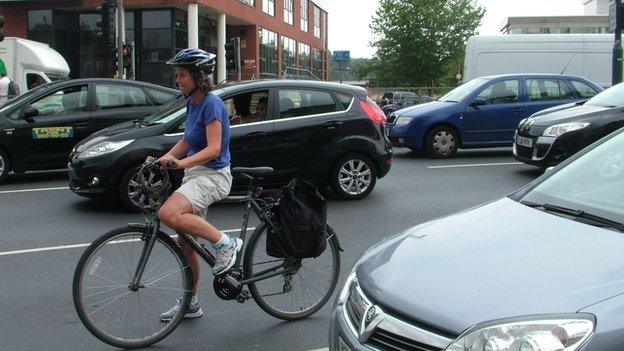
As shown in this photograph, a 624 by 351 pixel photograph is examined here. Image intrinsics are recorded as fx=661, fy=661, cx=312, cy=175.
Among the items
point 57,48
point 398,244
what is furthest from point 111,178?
point 57,48

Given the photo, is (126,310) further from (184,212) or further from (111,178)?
(111,178)

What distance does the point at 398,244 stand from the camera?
316 cm

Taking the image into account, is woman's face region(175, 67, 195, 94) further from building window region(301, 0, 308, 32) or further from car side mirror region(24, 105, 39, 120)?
building window region(301, 0, 308, 32)

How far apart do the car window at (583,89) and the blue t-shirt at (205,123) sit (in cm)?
1143

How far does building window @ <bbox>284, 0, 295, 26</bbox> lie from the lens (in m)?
47.8

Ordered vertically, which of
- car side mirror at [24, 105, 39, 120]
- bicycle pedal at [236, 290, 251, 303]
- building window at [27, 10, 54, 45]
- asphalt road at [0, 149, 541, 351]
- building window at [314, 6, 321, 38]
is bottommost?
asphalt road at [0, 149, 541, 351]

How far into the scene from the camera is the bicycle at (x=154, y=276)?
398 centimetres

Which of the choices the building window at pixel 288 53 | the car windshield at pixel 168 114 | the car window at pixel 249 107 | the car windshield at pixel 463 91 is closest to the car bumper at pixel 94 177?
the car windshield at pixel 168 114

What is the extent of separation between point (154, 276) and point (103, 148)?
4.27m

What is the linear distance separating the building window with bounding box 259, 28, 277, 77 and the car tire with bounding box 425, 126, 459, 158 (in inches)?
1125

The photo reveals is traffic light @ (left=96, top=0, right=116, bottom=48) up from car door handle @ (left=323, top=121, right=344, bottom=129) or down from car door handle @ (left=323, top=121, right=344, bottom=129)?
up

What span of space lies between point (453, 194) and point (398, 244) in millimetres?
6358

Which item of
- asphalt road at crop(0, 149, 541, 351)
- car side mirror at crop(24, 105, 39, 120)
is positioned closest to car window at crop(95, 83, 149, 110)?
car side mirror at crop(24, 105, 39, 120)

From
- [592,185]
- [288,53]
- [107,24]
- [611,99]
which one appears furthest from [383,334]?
[288,53]
